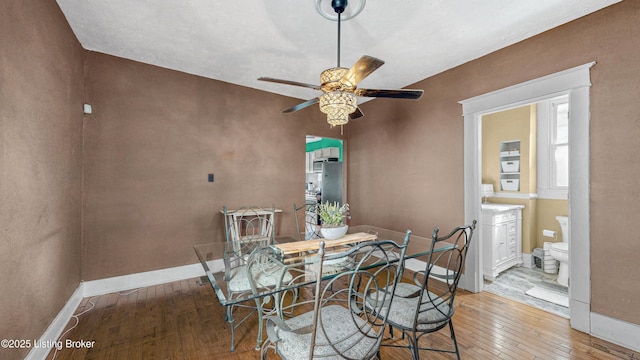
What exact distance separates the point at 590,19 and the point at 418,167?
2043 millimetres

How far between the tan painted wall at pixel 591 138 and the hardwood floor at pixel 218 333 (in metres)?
0.43

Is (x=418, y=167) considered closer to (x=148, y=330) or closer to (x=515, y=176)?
(x=515, y=176)

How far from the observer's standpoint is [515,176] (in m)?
3.82

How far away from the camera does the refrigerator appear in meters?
6.90

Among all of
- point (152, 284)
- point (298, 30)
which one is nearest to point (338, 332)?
point (298, 30)

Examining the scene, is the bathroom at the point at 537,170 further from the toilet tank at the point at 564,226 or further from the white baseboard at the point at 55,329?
the white baseboard at the point at 55,329

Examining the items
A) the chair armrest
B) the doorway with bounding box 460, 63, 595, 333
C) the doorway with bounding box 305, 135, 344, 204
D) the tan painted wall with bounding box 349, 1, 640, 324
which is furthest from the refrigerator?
the chair armrest

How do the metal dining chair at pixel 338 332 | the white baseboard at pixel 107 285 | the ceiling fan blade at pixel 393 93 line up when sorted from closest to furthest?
1. the metal dining chair at pixel 338 332
2. the white baseboard at pixel 107 285
3. the ceiling fan blade at pixel 393 93

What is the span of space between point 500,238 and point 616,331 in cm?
144

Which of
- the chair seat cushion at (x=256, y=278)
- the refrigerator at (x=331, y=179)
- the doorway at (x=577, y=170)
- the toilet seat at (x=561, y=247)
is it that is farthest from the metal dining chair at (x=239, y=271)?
the refrigerator at (x=331, y=179)

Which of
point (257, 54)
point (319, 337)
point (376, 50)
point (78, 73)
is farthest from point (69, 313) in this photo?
point (376, 50)

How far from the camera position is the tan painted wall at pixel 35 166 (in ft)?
4.79

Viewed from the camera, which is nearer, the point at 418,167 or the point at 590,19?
the point at 590,19

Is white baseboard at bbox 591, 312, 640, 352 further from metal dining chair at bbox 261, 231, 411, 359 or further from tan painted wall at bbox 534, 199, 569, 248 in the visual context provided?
metal dining chair at bbox 261, 231, 411, 359
